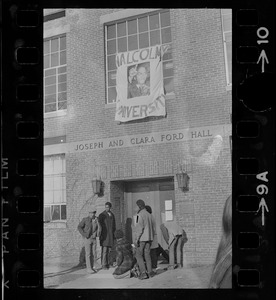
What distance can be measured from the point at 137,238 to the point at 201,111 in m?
0.73

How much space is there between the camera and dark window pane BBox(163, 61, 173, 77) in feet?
7.43

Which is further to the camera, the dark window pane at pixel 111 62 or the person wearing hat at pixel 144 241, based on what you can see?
the dark window pane at pixel 111 62

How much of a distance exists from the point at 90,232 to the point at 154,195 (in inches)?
15.1

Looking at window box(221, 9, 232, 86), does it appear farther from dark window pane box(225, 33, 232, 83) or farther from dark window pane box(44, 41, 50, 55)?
dark window pane box(44, 41, 50, 55)

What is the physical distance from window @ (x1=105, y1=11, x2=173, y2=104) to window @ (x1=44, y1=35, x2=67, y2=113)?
24cm

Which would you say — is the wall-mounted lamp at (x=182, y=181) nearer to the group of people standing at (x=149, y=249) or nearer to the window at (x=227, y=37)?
the group of people standing at (x=149, y=249)

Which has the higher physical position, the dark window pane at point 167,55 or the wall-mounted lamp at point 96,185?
the dark window pane at point 167,55

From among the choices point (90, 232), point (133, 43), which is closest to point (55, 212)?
point (90, 232)

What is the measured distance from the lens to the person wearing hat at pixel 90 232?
7.17 feet

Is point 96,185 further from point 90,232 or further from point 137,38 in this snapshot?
point 137,38

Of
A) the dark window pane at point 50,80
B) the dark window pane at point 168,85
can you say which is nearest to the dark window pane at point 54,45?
the dark window pane at point 50,80

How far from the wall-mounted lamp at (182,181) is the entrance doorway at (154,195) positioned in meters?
0.04
